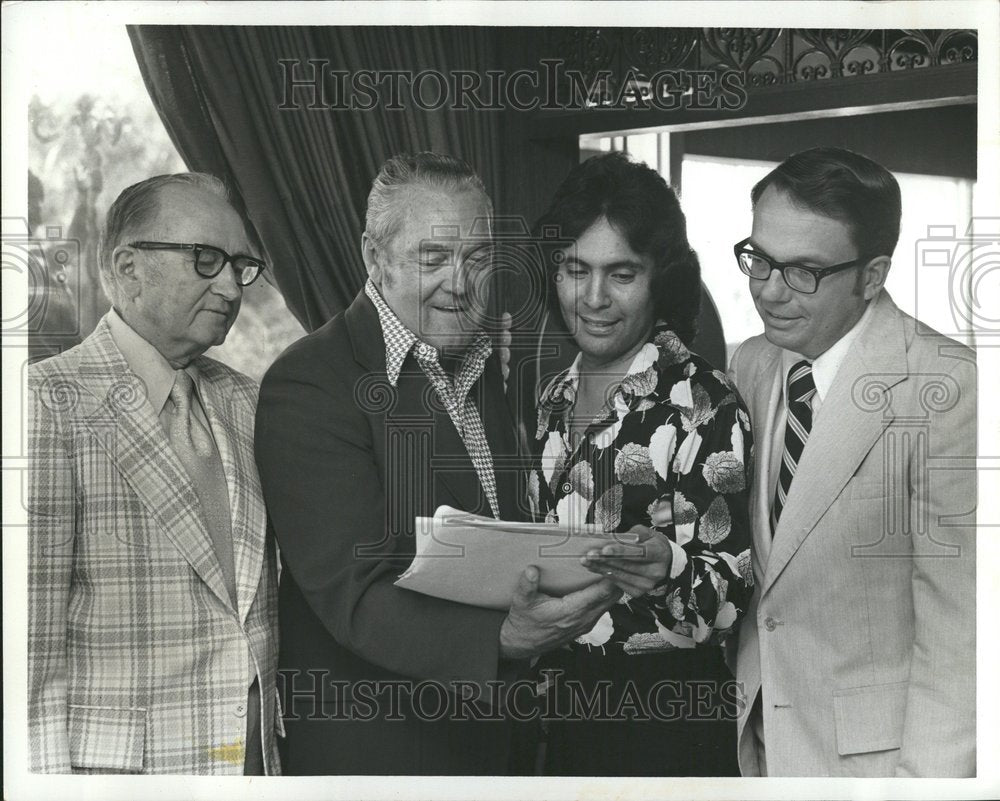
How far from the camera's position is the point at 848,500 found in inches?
101

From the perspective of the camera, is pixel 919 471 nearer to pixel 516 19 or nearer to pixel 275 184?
pixel 516 19

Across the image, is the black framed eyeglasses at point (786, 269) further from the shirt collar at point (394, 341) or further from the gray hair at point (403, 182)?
the shirt collar at point (394, 341)

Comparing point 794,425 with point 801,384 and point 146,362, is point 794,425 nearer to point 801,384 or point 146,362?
point 801,384

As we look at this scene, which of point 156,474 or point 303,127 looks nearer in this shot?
point 156,474

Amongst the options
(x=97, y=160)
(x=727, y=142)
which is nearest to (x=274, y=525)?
(x=97, y=160)

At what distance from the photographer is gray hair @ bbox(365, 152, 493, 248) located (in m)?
2.59

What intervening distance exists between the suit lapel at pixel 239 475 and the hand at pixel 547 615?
Answer: 0.61m

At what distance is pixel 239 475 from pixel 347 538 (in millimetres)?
301

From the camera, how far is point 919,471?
2.61 m

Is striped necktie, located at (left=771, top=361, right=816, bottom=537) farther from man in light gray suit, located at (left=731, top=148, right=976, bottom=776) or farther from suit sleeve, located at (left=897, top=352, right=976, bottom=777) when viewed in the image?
suit sleeve, located at (left=897, top=352, right=976, bottom=777)

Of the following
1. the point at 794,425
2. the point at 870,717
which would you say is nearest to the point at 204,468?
the point at 794,425

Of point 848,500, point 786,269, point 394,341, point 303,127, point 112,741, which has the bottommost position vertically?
point 112,741


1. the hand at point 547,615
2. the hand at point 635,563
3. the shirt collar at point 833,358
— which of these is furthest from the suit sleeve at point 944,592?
the hand at point 547,615

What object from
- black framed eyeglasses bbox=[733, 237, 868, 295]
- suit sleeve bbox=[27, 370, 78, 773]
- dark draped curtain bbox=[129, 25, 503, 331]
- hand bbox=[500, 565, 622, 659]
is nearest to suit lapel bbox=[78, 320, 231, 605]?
suit sleeve bbox=[27, 370, 78, 773]
